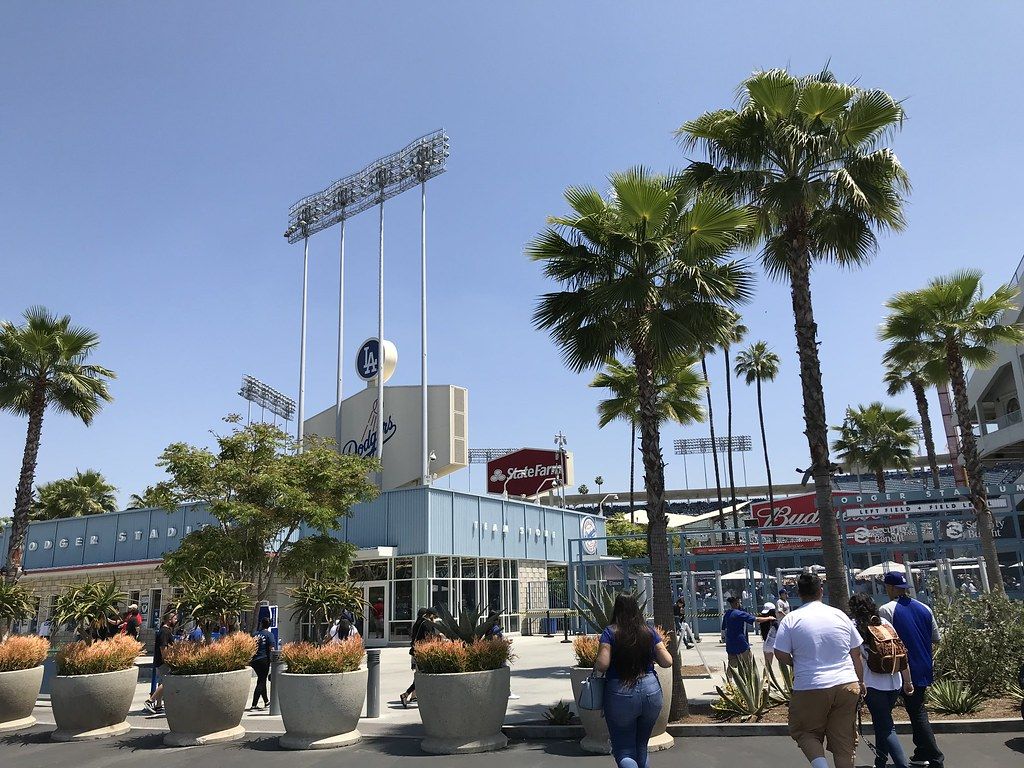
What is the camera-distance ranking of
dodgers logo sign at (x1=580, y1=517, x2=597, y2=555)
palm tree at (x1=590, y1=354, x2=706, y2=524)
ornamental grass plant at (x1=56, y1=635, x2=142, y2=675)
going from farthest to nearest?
dodgers logo sign at (x1=580, y1=517, x2=597, y2=555) → palm tree at (x1=590, y1=354, x2=706, y2=524) → ornamental grass plant at (x1=56, y1=635, x2=142, y2=675)

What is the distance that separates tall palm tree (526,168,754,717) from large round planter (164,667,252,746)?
624 cm

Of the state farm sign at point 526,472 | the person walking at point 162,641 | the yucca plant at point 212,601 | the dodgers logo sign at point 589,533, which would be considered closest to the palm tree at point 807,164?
the yucca plant at point 212,601

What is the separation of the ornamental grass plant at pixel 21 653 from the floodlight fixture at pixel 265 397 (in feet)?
166

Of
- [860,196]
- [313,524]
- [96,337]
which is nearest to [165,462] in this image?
[313,524]

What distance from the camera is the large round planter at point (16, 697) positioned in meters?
11.6

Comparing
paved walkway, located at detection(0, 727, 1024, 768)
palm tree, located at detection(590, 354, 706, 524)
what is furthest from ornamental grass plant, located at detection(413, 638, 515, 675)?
palm tree, located at detection(590, 354, 706, 524)

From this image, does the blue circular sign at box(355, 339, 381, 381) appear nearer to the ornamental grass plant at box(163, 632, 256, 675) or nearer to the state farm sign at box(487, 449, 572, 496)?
the state farm sign at box(487, 449, 572, 496)

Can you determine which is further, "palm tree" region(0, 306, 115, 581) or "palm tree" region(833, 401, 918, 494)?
"palm tree" region(833, 401, 918, 494)

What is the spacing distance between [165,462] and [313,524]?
3.59m

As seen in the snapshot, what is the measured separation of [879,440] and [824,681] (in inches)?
1639

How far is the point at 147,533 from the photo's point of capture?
32.3 m

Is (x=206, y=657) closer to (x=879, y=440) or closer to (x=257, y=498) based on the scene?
(x=257, y=498)

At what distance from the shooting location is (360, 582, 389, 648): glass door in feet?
93.7

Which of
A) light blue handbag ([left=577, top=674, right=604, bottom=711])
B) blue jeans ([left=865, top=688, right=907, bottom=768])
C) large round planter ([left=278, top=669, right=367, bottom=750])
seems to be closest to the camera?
light blue handbag ([left=577, top=674, right=604, bottom=711])
